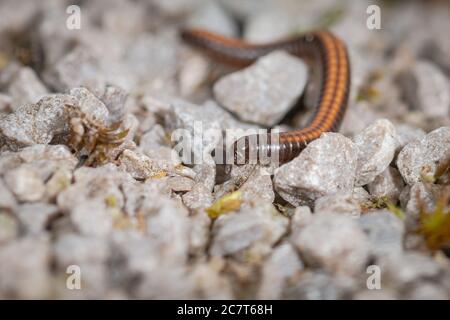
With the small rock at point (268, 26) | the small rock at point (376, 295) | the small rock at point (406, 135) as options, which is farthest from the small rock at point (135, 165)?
the small rock at point (268, 26)

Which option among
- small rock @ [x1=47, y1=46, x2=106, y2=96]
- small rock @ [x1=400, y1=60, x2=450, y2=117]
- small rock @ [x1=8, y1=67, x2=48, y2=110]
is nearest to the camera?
small rock @ [x1=8, y1=67, x2=48, y2=110]

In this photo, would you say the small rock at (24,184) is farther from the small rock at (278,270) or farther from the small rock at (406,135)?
the small rock at (406,135)

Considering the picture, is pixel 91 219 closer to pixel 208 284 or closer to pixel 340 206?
pixel 208 284

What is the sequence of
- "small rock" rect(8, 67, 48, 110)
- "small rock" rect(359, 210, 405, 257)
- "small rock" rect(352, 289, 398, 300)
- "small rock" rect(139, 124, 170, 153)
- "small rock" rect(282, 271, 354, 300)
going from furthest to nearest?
"small rock" rect(8, 67, 48, 110), "small rock" rect(139, 124, 170, 153), "small rock" rect(359, 210, 405, 257), "small rock" rect(282, 271, 354, 300), "small rock" rect(352, 289, 398, 300)

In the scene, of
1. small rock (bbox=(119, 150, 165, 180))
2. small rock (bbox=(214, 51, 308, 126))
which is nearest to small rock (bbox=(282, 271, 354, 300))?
small rock (bbox=(119, 150, 165, 180))

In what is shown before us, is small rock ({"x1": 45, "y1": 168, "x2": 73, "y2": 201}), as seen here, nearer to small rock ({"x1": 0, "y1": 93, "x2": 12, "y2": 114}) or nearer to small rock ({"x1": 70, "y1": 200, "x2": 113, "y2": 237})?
small rock ({"x1": 70, "y1": 200, "x2": 113, "y2": 237})

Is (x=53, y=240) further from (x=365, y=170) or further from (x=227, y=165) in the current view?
(x=365, y=170)

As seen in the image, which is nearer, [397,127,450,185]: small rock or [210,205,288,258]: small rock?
[210,205,288,258]: small rock
